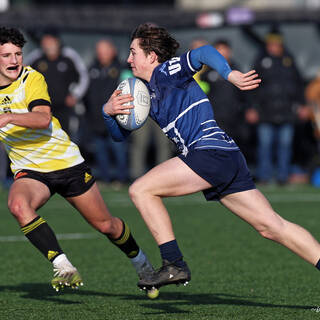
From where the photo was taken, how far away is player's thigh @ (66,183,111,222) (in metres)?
7.68

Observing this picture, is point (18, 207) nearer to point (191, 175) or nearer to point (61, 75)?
point (191, 175)

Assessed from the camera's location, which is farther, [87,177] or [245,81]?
[87,177]

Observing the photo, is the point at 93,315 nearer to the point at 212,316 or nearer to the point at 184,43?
the point at 212,316

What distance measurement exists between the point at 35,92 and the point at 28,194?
0.77 meters

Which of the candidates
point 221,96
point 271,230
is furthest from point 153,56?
point 221,96

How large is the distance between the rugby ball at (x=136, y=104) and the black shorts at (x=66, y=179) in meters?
0.74

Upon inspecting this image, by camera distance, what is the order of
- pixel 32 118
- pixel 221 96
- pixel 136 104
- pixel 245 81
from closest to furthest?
→ pixel 245 81, pixel 136 104, pixel 32 118, pixel 221 96

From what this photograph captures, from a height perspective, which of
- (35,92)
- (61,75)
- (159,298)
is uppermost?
(35,92)

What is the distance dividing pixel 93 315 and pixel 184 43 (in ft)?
39.4

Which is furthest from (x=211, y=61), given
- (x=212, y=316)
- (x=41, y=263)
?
(x=41, y=263)

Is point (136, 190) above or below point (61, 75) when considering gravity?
above

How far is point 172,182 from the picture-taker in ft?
21.8

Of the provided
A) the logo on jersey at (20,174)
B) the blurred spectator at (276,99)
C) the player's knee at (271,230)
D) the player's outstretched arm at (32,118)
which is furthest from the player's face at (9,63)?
the blurred spectator at (276,99)

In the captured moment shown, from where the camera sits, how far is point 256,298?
7.71 metres
